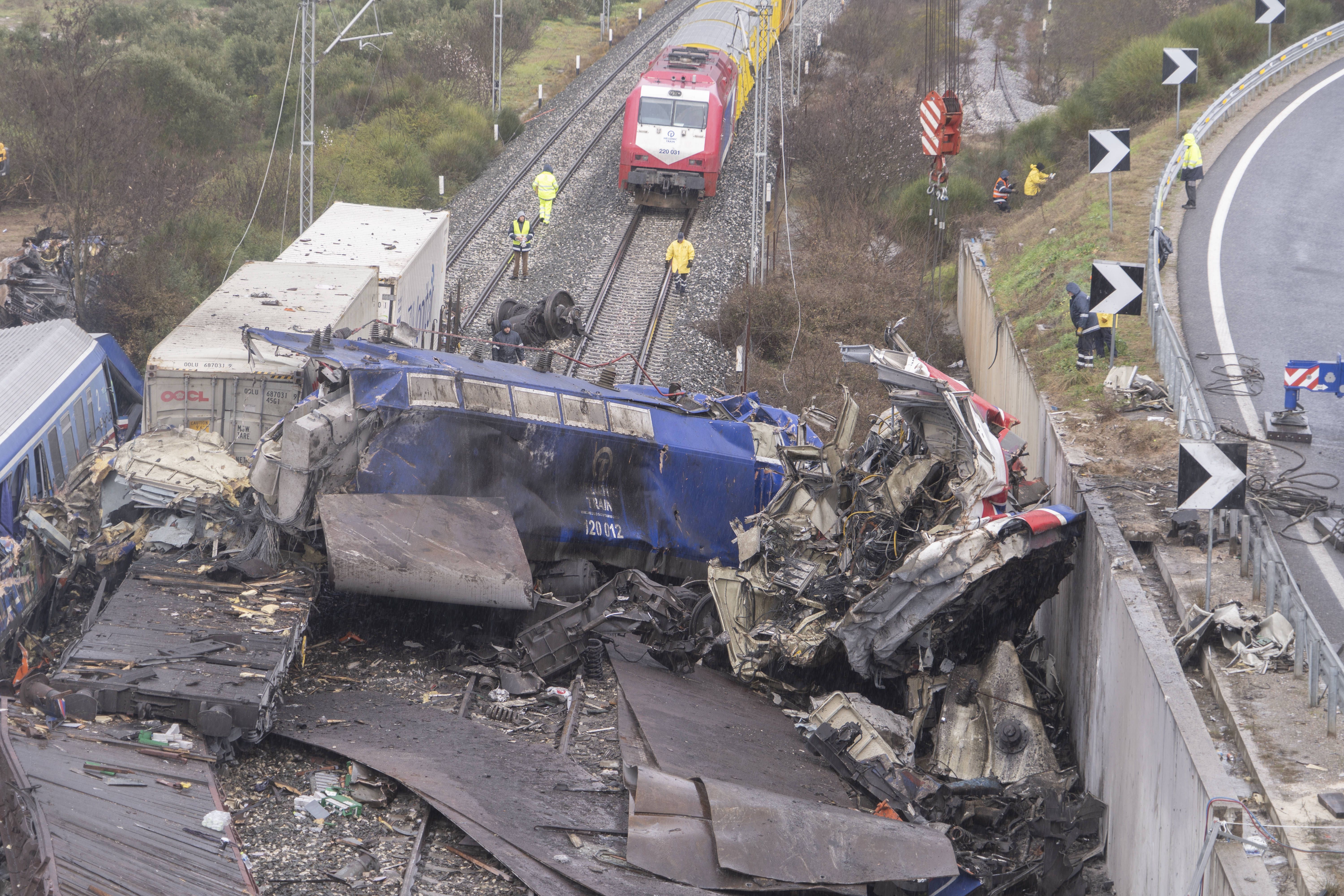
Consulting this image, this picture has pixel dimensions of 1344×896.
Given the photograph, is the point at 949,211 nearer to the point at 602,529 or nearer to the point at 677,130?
the point at 677,130

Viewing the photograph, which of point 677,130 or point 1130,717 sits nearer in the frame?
point 1130,717

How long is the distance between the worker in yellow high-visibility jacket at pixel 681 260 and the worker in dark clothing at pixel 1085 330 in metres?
8.98

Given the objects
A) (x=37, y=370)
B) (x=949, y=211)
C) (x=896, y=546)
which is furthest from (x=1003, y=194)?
(x=37, y=370)

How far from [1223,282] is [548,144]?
60.8 feet

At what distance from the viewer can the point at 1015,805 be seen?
10023 mm

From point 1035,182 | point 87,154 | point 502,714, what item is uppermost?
point 1035,182

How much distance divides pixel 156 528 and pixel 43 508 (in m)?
1.32

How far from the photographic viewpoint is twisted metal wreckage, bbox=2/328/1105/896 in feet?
29.5

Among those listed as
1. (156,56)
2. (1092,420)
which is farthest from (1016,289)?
(156,56)

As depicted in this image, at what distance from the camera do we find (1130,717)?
29.3ft

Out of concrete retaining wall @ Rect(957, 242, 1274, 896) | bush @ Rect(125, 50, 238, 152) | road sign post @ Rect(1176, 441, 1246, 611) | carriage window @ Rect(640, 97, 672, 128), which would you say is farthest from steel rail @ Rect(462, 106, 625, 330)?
road sign post @ Rect(1176, 441, 1246, 611)

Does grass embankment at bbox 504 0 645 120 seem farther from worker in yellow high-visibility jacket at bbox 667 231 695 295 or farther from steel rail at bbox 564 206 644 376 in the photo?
worker in yellow high-visibility jacket at bbox 667 231 695 295

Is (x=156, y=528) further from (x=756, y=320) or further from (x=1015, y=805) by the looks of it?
(x=756, y=320)

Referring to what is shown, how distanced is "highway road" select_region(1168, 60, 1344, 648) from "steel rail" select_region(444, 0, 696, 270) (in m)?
12.3
